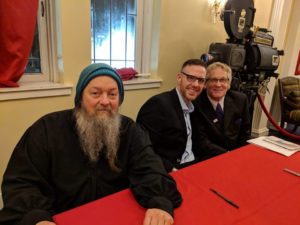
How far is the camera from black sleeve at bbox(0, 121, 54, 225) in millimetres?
855

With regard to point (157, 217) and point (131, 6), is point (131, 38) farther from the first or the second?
point (157, 217)

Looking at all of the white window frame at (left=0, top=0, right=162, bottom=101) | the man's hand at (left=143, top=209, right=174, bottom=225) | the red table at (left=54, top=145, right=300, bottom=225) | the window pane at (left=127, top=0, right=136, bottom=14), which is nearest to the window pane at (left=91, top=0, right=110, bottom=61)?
the window pane at (left=127, top=0, right=136, bottom=14)

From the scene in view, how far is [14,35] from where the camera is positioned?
1705 mm

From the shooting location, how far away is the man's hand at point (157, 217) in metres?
0.83

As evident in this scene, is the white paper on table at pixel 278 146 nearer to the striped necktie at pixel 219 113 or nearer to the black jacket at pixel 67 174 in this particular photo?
the striped necktie at pixel 219 113

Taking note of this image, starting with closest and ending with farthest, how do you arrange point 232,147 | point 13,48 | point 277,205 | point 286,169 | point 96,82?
point 277,205, point 96,82, point 286,169, point 13,48, point 232,147

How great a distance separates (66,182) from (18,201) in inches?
8.4

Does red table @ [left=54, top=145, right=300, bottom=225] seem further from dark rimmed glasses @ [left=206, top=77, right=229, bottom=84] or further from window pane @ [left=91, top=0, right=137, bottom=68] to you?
window pane @ [left=91, top=0, right=137, bottom=68]

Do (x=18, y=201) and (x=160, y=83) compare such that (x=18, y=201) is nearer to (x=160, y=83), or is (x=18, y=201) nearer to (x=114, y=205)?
(x=114, y=205)

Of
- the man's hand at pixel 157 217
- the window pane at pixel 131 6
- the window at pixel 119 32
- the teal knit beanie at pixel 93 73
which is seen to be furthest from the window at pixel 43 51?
the man's hand at pixel 157 217

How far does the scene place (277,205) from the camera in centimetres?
99

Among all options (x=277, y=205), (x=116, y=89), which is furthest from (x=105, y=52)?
(x=277, y=205)

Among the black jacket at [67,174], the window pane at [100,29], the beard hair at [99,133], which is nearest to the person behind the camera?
the black jacket at [67,174]

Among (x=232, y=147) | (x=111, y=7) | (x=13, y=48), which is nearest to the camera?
Answer: (x=13, y=48)
